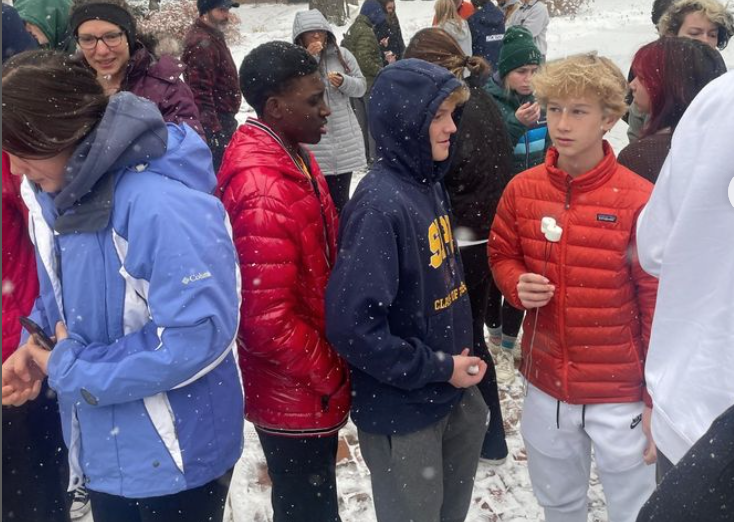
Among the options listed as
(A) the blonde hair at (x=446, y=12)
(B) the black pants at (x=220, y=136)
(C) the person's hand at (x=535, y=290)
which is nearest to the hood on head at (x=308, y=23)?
(B) the black pants at (x=220, y=136)

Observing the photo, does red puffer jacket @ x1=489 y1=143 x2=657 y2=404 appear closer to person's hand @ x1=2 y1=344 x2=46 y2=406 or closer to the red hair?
the red hair

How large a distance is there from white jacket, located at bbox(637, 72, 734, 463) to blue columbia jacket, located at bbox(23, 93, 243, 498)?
1182 mm

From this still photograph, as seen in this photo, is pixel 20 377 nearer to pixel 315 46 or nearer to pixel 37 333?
pixel 37 333

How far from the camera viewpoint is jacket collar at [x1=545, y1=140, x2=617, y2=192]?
2408 mm

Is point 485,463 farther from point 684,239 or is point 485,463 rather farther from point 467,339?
point 684,239

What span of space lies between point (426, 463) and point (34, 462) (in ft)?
4.81

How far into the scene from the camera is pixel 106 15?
11.4ft

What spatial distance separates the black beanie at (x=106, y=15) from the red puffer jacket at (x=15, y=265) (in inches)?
58.3

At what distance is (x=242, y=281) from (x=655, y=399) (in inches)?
49.9

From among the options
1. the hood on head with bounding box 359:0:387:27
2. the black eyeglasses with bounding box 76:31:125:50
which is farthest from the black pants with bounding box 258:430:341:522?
the hood on head with bounding box 359:0:387:27

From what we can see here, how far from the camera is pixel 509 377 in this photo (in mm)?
4301

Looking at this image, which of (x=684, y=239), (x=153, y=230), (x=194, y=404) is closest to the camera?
(x=684, y=239)

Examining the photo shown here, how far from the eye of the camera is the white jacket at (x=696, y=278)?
1532 mm

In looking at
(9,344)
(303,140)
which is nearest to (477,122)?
(303,140)
